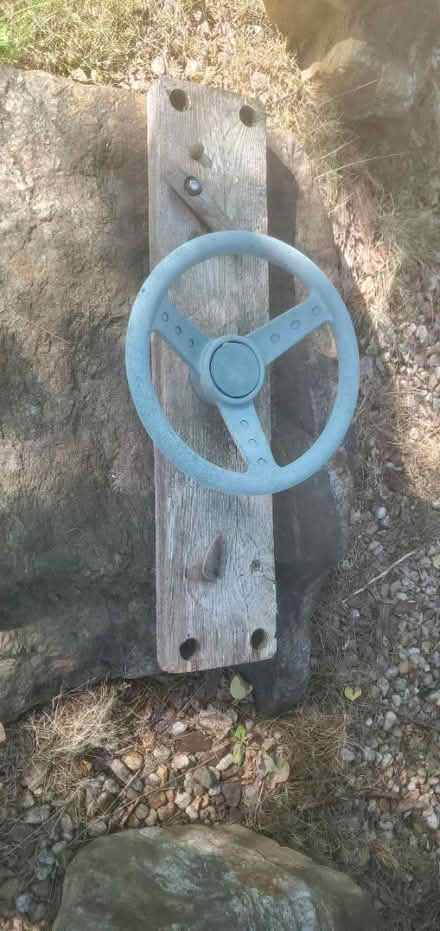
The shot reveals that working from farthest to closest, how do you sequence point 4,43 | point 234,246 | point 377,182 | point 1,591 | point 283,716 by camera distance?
point 377,182, point 283,716, point 4,43, point 1,591, point 234,246

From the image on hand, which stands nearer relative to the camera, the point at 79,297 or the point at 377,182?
the point at 79,297

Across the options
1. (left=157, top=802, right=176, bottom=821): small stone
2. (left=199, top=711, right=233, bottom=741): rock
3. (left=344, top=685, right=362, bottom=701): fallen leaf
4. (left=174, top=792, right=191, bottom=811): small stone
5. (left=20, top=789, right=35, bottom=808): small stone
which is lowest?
(left=157, top=802, right=176, bottom=821): small stone

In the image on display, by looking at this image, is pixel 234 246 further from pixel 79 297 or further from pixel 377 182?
pixel 377 182

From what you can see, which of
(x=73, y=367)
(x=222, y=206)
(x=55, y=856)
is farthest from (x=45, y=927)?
(x=222, y=206)

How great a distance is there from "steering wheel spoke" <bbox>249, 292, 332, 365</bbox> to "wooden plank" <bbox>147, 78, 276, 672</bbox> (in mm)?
330

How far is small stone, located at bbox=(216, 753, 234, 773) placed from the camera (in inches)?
94.7

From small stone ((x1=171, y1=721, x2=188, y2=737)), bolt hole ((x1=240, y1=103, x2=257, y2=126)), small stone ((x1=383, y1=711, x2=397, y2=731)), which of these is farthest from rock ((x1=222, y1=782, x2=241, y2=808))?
bolt hole ((x1=240, y1=103, x2=257, y2=126))

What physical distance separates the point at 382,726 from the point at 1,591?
141cm

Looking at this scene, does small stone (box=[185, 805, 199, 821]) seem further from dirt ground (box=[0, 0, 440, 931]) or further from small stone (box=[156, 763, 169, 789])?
small stone (box=[156, 763, 169, 789])

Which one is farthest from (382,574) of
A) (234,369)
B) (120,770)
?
(234,369)

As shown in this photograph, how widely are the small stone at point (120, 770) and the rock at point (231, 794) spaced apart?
Answer: 1.06 ft

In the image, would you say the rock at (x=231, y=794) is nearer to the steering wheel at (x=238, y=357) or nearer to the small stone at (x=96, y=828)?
the small stone at (x=96, y=828)

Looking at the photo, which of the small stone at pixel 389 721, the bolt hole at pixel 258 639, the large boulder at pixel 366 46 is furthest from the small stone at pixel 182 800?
the large boulder at pixel 366 46

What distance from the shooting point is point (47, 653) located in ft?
7.16
